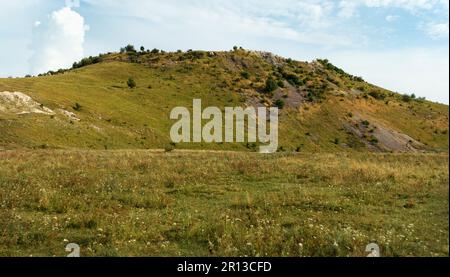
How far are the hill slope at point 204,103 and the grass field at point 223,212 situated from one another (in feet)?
119

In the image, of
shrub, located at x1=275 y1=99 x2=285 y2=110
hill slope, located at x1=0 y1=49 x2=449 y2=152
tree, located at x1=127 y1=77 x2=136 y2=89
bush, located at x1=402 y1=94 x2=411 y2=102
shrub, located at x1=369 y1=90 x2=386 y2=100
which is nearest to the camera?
hill slope, located at x1=0 y1=49 x2=449 y2=152

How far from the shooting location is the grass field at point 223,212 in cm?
1095

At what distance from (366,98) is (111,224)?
123573 millimetres

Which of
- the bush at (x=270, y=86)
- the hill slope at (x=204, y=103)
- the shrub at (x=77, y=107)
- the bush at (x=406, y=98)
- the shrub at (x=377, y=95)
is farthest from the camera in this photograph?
the bush at (x=406, y=98)

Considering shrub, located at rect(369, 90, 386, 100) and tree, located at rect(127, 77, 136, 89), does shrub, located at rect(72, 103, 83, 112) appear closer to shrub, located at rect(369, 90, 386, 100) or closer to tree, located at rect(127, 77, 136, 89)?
tree, located at rect(127, 77, 136, 89)

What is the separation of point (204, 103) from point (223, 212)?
9085 cm

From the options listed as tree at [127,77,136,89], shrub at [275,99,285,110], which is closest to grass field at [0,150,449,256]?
tree at [127,77,136,89]

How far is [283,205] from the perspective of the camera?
15.9 metres

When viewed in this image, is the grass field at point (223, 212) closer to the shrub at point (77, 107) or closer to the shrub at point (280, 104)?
the shrub at point (77, 107)

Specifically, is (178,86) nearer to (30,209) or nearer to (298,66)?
(298,66)

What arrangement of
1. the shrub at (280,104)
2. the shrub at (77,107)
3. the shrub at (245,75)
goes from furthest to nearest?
the shrub at (245,75) → the shrub at (280,104) → the shrub at (77,107)

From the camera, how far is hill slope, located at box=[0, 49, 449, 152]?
67125 millimetres

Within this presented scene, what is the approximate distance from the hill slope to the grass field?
36.2 m

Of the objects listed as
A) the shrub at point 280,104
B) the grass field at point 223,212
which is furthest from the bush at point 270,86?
the grass field at point 223,212
